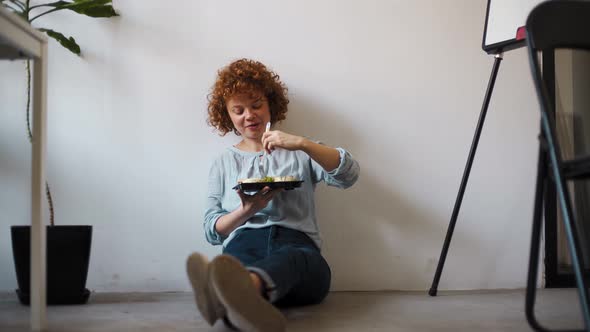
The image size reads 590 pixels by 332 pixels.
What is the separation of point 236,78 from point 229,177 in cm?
33

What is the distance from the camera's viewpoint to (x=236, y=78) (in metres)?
1.87

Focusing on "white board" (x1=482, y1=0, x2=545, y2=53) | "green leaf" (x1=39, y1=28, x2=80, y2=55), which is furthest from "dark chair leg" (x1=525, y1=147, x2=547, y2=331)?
"green leaf" (x1=39, y1=28, x2=80, y2=55)

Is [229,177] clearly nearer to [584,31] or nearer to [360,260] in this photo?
[360,260]

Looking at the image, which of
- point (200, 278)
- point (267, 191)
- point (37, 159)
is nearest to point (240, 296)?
point (200, 278)

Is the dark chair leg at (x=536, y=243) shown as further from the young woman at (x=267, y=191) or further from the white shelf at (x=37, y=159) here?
the white shelf at (x=37, y=159)

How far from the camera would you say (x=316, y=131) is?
208 cm

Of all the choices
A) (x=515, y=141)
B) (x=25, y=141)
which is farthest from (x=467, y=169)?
(x=25, y=141)

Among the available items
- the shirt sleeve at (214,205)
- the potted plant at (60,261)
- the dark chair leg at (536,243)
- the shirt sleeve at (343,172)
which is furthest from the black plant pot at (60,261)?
the dark chair leg at (536,243)

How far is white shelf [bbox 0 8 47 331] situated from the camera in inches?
52.3

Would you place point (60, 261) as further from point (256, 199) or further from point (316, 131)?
point (316, 131)

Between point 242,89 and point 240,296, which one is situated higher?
point 242,89

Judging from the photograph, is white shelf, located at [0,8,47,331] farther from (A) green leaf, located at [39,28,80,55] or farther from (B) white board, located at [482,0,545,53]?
(B) white board, located at [482,0,545,53]

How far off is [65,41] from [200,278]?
41.6 inches

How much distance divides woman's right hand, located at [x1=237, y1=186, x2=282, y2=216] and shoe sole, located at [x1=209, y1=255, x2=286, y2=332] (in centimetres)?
44
